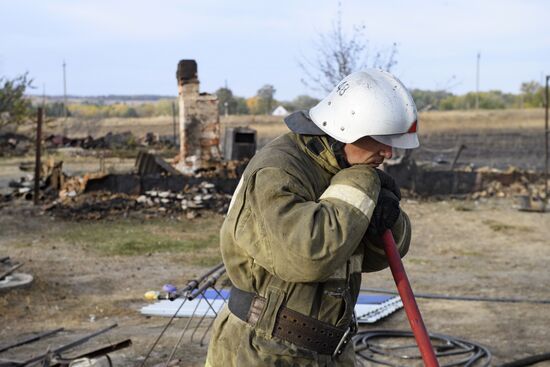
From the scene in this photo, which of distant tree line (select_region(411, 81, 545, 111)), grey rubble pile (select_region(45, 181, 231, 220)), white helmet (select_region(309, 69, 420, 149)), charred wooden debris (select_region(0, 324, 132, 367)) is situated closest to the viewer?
white helmet (select_region(309, 69, 420, 149))

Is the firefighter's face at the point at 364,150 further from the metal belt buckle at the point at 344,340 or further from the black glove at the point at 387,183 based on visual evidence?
the metal belt buckle at the point at 344,340

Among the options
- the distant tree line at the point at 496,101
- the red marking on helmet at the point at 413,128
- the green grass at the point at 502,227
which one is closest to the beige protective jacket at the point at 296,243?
the red marking on helmet at the point at 413,128

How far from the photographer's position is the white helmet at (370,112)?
3.08 meters

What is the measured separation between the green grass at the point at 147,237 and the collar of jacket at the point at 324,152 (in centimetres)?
873

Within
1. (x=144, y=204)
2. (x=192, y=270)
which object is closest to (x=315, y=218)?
(x=192, y=270)

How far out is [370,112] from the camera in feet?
10.1

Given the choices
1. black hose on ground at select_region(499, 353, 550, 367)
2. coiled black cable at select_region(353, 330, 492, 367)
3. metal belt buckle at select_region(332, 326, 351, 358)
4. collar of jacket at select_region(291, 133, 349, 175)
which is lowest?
coiled black cable at select_region(353, 330, 492, 367)

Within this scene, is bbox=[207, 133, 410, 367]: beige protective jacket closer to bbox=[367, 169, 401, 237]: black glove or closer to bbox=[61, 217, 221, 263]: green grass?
bbox=[367, 169, 401, 237]: black glove

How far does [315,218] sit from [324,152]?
0.38 meters

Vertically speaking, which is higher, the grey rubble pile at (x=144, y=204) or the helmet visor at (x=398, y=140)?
the helmet visor at (x=398, y=140)

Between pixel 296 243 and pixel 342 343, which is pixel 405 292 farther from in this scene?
pixel 296 243

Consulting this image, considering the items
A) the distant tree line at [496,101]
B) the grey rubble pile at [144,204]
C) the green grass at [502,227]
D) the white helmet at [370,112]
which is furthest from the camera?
the distant tree line at [496,101]

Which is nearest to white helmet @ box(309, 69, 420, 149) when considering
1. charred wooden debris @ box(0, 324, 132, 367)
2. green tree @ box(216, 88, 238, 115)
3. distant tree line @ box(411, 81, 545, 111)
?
charred wooden debris @ box(0, 324, 132, 367)

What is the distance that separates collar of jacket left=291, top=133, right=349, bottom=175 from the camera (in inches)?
124
